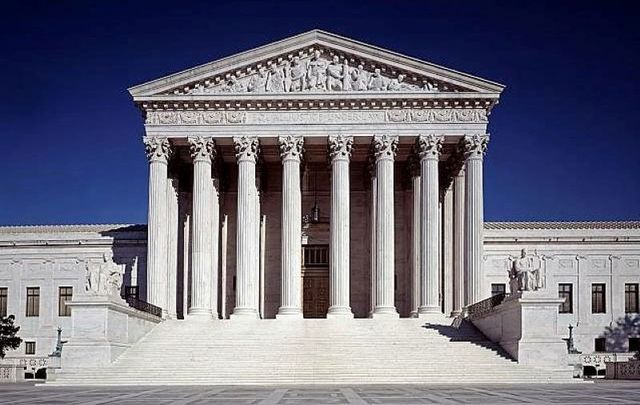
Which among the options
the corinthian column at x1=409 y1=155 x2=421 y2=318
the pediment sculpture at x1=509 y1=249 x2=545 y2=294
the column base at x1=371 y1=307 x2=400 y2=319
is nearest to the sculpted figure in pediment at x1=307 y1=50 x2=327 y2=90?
the corinthian column at x1=409 y1=155 x2=421 y2=318

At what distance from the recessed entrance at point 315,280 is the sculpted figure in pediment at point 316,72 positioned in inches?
530

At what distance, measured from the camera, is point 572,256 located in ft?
225

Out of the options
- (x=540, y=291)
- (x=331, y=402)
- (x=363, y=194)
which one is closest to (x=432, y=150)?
(x=363, y=194)

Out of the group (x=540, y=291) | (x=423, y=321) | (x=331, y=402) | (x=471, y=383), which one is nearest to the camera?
(x=331, y=402)

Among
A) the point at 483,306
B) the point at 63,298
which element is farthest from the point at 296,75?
the point at 63,298

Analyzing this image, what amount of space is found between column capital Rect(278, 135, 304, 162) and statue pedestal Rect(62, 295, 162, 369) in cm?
1643

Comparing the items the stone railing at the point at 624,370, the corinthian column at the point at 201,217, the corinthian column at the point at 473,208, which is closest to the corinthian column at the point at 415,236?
the corinthian column at the point at 473,208

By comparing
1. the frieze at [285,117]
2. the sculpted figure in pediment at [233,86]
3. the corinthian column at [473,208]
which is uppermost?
the sculpted figure in pediment at [233,86]

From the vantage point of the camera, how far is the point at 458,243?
193 ft

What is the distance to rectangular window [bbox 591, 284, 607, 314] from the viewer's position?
67.5m

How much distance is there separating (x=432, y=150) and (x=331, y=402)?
3275 cm

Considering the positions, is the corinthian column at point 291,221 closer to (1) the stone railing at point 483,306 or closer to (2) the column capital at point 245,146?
(2) the column capital at point 245,146

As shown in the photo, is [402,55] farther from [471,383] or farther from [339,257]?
[471,383]

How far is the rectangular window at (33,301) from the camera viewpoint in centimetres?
6825
